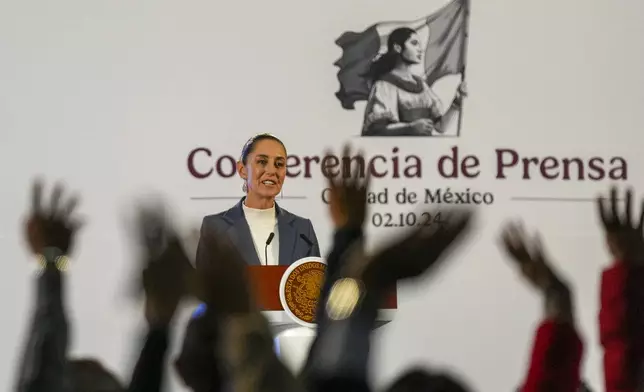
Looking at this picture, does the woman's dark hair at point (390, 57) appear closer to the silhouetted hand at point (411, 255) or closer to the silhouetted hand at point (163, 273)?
the silhouetted hand at point (411, 255)

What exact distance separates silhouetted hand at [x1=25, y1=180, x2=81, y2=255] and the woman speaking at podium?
0.21 m

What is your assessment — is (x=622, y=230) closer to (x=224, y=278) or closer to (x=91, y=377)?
(x=224, y=278)

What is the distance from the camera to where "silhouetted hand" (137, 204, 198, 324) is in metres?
1.09

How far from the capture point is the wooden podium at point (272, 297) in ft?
3.62

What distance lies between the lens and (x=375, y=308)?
109cm

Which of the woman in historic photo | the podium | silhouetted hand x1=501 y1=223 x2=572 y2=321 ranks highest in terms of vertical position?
the woman in historic photo

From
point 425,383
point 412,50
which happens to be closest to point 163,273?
point 425,383

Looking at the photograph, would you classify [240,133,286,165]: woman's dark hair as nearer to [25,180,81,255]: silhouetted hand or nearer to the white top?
the white top

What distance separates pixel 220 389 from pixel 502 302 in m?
0.48

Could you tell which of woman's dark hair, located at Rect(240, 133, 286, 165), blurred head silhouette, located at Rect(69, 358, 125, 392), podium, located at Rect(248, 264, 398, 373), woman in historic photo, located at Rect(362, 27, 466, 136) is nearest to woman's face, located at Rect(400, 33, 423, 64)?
woman in historic photo, located at Rect(362, 27, 466, 136)

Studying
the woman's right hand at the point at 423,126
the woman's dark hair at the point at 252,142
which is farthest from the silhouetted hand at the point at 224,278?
the woman's right hand at the point at 423,126

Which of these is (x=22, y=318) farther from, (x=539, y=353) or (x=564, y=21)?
(x=564, y=21)

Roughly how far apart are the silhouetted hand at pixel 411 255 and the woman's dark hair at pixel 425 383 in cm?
15

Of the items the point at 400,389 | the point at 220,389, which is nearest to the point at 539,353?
the point at 400,389
